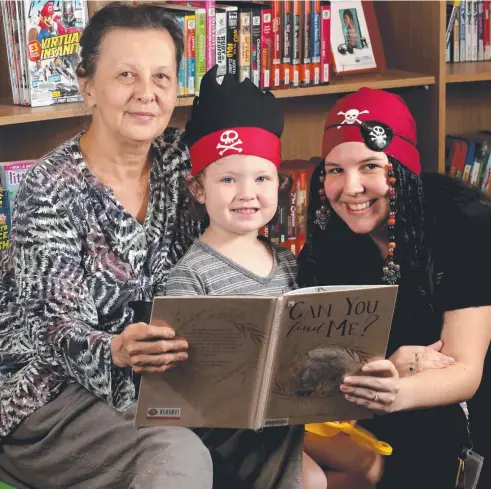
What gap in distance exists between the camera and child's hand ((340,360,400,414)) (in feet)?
5.96

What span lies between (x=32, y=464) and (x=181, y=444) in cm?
36

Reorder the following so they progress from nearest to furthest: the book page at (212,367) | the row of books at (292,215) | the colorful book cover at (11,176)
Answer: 1. the book page at (212,367)
2. the colorful book cover at (11,176)
3. the row of books at (292,215)

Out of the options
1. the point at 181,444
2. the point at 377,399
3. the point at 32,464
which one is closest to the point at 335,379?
the point at 377,399

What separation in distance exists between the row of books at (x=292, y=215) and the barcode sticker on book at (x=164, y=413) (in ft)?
4.37

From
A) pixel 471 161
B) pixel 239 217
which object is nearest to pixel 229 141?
pixel 239 217

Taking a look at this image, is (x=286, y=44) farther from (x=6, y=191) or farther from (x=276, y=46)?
(x=6, y=191)

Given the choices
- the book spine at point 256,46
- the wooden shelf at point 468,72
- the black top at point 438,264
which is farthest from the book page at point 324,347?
the wooden shelf at point 468,72

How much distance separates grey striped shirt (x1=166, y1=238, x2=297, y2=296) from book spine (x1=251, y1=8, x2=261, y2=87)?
39.8 inches

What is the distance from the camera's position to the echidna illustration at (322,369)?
1791mm

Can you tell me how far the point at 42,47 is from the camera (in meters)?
2.52

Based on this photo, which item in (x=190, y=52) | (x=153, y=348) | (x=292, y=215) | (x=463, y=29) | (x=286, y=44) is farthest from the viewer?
(x=463, y=29)

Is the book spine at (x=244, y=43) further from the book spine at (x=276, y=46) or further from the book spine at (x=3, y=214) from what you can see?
the book spine at (x=3, y=214)

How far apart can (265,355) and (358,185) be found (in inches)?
16.7

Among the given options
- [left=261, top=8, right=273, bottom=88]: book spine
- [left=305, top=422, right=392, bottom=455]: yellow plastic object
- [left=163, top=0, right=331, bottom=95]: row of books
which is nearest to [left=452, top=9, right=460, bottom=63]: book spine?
[left=163, top=0, right=331, bottom=95]: row of books
